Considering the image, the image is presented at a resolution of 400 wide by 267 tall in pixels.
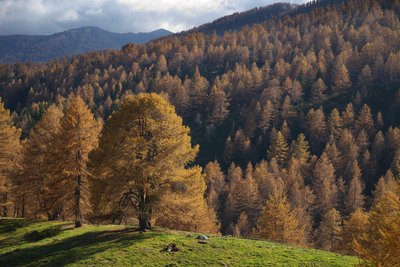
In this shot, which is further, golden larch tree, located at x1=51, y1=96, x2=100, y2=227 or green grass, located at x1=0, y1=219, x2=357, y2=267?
golden larch tree, located at x1=51, y1=96, x2=100, y2=227

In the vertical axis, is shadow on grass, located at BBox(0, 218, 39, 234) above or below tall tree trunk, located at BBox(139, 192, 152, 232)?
below

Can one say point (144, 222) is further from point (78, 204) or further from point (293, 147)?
point (293, 147)

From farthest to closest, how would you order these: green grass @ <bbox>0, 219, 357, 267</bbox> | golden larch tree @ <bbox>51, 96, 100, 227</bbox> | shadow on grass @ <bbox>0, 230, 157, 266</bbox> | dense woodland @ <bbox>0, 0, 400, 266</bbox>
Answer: dense woodland @ <bbox>0, 0, 400, 266</bbox>, golden larch tree @ <bbox>51, 96, 100, 227</bbox>, shadow on grass @ <bbox>0, 230, 157, 266</bbox>, green grass @ <bbox>0, 219, 357, 267</bbox>

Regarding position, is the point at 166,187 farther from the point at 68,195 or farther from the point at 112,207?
the point at 68,195

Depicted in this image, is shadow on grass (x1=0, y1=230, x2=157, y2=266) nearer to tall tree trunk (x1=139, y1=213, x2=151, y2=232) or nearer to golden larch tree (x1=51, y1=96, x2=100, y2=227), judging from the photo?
tall tree trunk (x1=139, y1=213, x2=151, y2=232)

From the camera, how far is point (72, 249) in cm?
2733

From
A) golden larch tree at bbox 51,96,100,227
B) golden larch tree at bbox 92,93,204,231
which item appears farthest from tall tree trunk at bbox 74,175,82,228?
golden larch tree at bbox 92,93,204,231

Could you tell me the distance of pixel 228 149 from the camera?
138m

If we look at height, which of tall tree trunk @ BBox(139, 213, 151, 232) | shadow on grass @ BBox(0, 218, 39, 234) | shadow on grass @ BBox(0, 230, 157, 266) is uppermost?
tall tree trunk @ BBox(139, 213, 151, 232)

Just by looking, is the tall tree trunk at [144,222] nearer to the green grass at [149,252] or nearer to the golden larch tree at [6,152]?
the green grass at [149,252]

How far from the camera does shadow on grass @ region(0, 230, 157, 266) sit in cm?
2533

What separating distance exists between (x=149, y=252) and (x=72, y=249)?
6.30 metres

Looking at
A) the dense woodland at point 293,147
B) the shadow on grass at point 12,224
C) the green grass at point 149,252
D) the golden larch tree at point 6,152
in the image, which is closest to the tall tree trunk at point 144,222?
the dense woodland at point 293,147

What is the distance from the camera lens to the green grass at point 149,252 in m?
24.2
